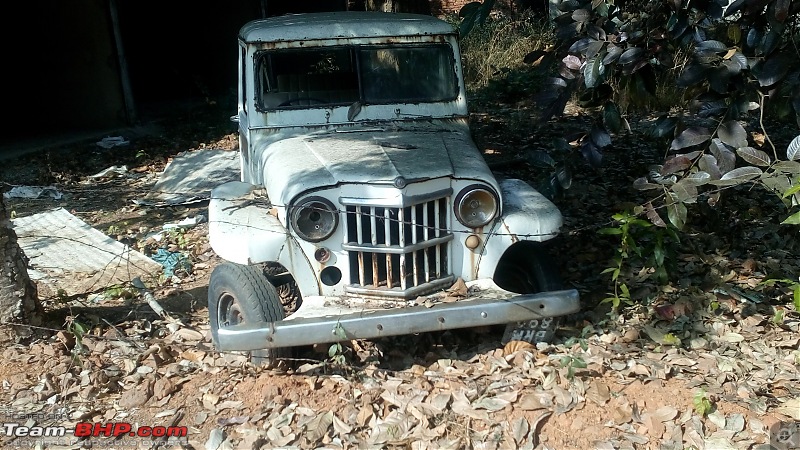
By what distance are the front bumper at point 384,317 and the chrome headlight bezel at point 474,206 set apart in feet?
1.34

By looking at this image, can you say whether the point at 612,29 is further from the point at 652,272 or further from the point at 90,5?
the point at 90,5

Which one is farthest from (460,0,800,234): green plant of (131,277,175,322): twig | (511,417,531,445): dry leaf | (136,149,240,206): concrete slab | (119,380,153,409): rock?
(136,149,240,206): concrete slab

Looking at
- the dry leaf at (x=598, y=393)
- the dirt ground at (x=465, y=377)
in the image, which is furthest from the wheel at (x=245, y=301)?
the dry leaf at (x=598, y=393)

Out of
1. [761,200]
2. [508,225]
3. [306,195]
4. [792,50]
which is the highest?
[792,50]

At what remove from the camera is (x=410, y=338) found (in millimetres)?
4656

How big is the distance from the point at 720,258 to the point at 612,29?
220 centimetres

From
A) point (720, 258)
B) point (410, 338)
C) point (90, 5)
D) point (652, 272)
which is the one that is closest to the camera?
point (410, 338)

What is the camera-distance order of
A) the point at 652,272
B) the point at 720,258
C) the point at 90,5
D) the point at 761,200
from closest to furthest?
1. the point at 652,272
2. the point at 720,258
3. the point at 761,200
4. the point at 90,5

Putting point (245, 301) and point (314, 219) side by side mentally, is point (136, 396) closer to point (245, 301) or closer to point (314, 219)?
point (245, 301)

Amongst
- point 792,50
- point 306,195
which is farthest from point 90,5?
point 792,50

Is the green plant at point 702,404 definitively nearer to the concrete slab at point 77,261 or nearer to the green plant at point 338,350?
the green plant at point 338,350

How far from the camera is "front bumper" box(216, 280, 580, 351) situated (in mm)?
3785

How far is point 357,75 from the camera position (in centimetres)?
514

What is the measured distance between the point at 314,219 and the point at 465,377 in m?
1.15
